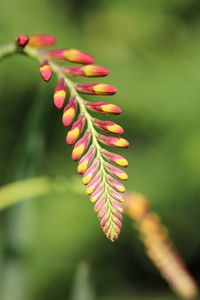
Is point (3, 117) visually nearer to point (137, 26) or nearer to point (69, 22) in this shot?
point (69, 22)

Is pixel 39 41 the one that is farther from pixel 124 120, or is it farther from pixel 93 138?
pixel 124 120

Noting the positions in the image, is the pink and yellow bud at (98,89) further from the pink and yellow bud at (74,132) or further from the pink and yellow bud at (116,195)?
the pink and yellow bud at (116,195)

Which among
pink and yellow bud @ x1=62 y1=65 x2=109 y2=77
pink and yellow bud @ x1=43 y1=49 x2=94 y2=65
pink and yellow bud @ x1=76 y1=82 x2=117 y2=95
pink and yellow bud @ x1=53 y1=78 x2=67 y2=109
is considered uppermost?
pink and yellow bud @ x1=43 y1=49 x2=94 y2=65

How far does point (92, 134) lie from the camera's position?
3.71 ft

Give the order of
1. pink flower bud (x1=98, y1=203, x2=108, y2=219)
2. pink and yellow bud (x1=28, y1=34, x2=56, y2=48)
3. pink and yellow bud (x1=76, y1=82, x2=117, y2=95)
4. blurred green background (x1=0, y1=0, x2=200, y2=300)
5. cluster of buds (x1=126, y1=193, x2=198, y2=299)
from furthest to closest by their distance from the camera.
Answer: blurred green background (x1=0, y1=0, x2=200, y2=300) < cluster of buds (x1=126, y1=193, x2=198, y2=299) < pink and yellow bud (x1=28, y1=34, x2=56, y2=48) < pink and yellow bud (x1=76, y1=82, x2=117, y2=95) < pink flower bud (x1=98, y1=203, x2=108, y2=219)

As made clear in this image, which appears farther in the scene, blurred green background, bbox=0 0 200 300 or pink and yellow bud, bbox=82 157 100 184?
blurred green background, bbox=0 0 200 300

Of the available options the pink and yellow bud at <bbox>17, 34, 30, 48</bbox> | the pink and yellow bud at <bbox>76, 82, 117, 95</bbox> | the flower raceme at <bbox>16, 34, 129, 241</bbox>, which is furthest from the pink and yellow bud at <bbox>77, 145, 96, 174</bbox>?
the pink and yellow bud at <bbox>17, 34, 30, 48</bbox>

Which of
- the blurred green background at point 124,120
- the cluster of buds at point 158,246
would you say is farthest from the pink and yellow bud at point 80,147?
the blurred green background at point 124,120

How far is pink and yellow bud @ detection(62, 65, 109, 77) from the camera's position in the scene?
1.21 meters

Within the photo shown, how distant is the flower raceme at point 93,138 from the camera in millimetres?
1053

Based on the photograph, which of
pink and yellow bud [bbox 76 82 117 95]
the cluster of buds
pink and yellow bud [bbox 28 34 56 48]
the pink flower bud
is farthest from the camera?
the cluster of buds

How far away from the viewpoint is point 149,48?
488 cm

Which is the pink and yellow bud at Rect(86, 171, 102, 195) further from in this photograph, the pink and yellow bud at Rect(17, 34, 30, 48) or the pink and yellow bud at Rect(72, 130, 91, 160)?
the pink and yellow bud at Rect(17, 34, 30, 48)

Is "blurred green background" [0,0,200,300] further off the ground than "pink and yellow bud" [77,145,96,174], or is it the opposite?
"blurred green background" [0,0,200,300]
